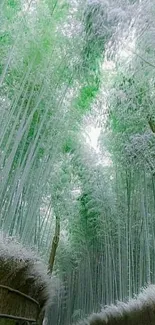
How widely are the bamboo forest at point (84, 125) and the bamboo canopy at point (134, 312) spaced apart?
0.33 ft

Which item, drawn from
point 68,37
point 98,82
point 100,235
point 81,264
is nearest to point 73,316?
point 81,264

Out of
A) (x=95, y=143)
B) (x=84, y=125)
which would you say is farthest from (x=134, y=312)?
(x=95, y=143)

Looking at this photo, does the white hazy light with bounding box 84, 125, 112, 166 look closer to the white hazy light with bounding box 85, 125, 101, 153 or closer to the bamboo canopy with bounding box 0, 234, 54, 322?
the white hazy light with bounding box 85, 125, 101, 153

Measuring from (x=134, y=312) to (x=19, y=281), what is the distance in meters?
1.07

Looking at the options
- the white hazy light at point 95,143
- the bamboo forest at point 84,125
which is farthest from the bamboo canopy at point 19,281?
the white hazy light at point 95,143

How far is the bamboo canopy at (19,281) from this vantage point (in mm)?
4090

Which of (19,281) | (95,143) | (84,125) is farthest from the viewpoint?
(95,143)

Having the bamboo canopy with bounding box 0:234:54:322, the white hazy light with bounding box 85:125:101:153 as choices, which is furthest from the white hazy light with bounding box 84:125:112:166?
the bamboo canopy with bounding box 0:234:54:322

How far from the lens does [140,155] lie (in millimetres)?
4586

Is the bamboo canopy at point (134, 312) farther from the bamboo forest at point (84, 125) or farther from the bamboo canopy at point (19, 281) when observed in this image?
the bamboo canopy at point (19, 281)

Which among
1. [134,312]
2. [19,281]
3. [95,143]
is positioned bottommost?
[134,312]

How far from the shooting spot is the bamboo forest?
409 cm

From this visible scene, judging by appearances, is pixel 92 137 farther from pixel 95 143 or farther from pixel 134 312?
pixel 134 312

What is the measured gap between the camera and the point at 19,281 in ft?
Result: 14.6
